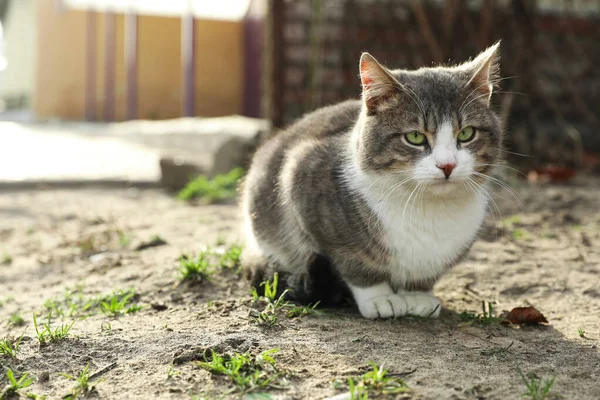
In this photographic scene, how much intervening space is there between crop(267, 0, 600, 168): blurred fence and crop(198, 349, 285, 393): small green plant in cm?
399

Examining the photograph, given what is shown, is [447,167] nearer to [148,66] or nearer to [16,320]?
[16,320]

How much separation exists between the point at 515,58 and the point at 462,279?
3.43 meters

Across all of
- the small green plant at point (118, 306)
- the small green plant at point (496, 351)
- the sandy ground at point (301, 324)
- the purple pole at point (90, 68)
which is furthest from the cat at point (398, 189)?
the purple pole at point (90, 68)

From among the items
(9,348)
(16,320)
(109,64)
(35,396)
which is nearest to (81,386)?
(35,396)

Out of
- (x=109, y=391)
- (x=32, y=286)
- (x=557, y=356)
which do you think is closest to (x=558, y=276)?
(x=557, y=356)

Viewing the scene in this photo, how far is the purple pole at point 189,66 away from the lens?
41.0ft

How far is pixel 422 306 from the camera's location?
8.39 feet

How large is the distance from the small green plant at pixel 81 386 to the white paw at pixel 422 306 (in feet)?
3.82

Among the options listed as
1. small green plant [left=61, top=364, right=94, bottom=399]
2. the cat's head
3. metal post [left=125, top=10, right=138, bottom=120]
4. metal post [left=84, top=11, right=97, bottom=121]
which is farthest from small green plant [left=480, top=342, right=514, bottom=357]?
metal post [left=84, top=11, right=97, bottom=121]

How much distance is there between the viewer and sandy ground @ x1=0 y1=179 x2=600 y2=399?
1.94 metres

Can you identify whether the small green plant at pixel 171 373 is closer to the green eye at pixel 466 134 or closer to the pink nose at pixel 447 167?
the pink nose at pixel 447 167

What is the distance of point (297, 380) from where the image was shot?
6.26 feet

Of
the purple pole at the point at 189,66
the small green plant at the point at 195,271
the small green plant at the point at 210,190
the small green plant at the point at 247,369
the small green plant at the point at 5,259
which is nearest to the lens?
the small green plant at the point at 247,369

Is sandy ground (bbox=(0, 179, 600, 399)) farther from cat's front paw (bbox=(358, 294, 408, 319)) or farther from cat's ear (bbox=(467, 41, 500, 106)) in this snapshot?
cat's ear (bbox=(467, 41, 500, 106))
